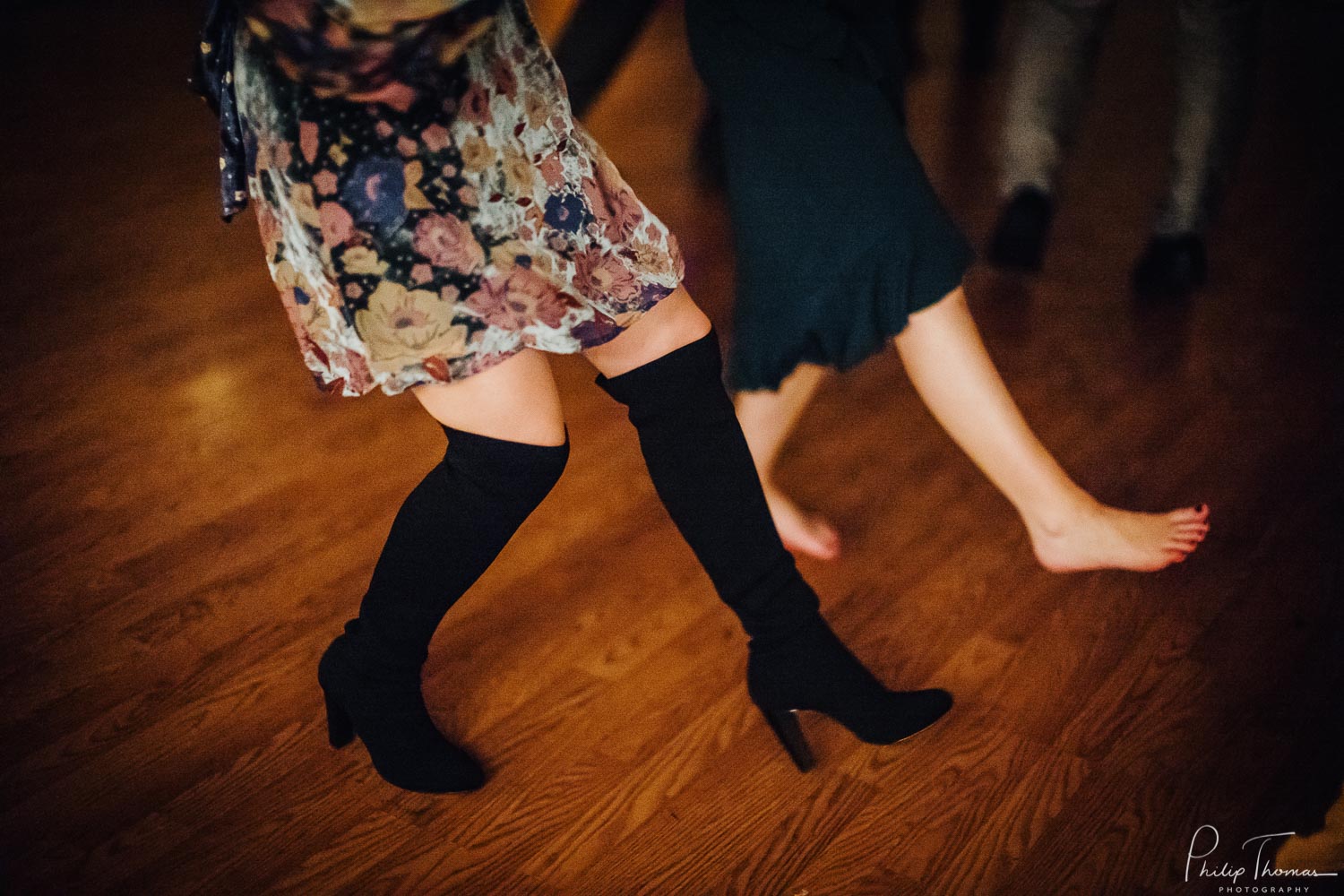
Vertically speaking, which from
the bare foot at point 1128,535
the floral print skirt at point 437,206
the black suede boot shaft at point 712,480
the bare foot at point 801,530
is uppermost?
the floral print skirt at point 437,206

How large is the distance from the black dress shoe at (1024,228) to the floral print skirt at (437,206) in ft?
4.24

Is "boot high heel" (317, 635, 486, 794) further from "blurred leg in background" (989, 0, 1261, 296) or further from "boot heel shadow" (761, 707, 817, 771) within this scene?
"blurred leg in background" (989, 0, 1261, 296)

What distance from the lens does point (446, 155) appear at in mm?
665

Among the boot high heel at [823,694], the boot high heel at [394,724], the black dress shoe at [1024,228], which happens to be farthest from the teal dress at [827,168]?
the black dress shoe at [1024,228]

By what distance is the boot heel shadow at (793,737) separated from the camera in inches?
36.8

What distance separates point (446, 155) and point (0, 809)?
70cm

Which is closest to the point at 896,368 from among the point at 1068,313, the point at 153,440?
the point at 1068,313

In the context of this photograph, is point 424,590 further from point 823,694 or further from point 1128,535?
point 1128,535

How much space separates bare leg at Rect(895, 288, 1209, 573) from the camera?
99 cm

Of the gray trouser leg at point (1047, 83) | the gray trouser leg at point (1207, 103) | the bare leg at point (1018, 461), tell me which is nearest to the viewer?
the bare leg at point (1018, 461)

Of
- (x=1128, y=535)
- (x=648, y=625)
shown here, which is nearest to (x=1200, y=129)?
(x=1128, y=535)

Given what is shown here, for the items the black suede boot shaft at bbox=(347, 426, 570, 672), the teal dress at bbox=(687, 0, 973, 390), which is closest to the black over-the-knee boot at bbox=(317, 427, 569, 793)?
the black suede boot shaft at bbox=(347, 426, 570, 672)

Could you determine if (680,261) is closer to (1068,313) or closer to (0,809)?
(0,809)

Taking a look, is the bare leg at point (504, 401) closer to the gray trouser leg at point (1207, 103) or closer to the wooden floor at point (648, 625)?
the wooden floor at point (648, 625)
